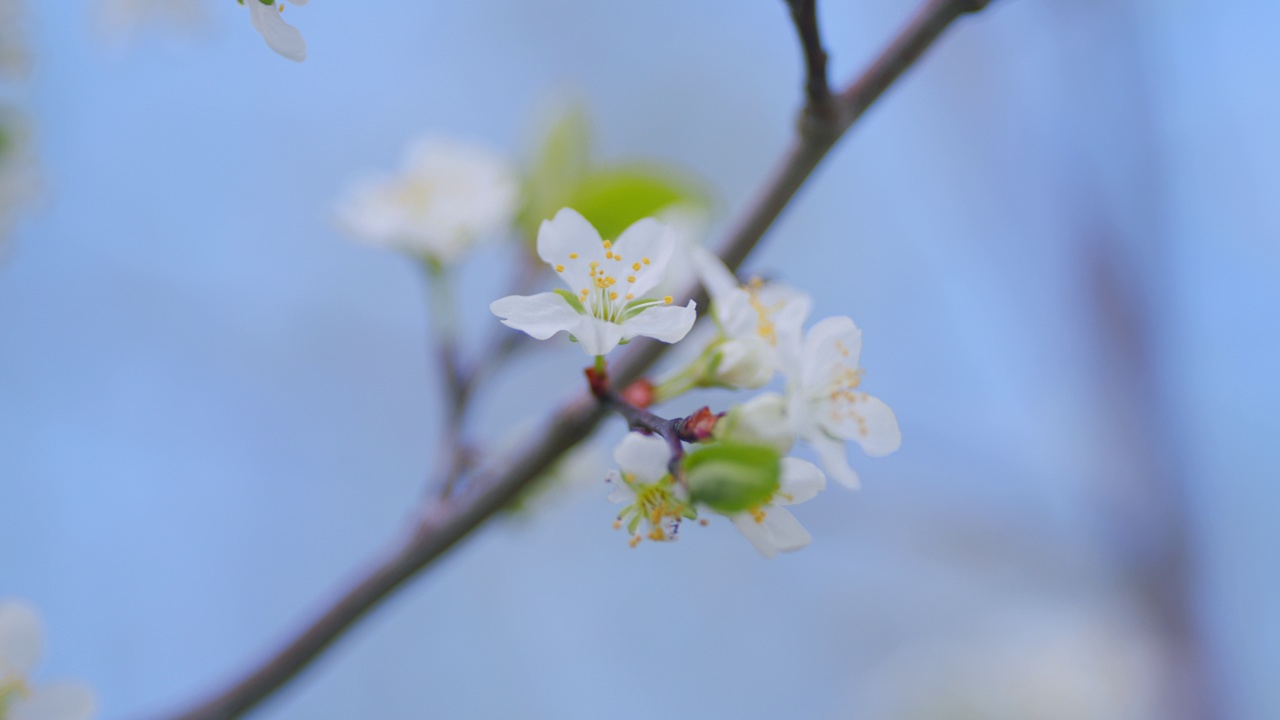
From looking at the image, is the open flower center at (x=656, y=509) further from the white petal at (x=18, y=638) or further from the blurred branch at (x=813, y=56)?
the white petal at (x=18, y=638)

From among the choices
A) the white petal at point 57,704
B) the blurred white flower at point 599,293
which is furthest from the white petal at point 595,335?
the white petal at point 57,704

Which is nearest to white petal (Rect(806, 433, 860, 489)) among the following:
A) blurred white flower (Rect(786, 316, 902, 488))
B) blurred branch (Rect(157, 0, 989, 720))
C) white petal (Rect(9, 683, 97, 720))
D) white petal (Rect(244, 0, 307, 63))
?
blurred white flower (Rect(786, 316, 902, 488))

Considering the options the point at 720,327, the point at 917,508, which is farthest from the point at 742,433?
the point at 917,508

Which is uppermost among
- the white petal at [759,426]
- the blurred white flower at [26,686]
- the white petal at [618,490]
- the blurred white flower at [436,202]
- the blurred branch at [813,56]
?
the blurred branch at [813,56]

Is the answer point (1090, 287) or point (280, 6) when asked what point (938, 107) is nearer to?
point (1090, 287)

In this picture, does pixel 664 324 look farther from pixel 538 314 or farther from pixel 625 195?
pixel 625 195

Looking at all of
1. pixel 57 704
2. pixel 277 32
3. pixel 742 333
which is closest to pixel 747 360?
pixel 742 333

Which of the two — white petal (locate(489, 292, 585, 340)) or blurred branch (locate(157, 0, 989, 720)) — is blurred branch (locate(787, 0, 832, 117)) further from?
white petal (locate(489, 292, 585, 340))
